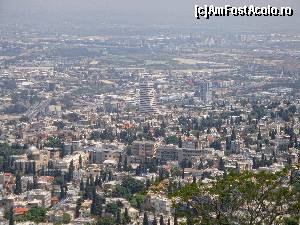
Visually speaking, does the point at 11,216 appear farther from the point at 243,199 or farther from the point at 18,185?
the point at 243,199

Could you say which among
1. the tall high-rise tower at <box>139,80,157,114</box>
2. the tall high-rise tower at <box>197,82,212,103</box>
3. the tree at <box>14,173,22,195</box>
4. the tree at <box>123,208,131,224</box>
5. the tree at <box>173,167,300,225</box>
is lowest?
the tall high-rise tower at <box>197,82,212,103</box>

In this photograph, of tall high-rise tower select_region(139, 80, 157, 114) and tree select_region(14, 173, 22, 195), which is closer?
tree select_region(14, 173, 22, 195)

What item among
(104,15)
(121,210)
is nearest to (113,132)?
(121,210)

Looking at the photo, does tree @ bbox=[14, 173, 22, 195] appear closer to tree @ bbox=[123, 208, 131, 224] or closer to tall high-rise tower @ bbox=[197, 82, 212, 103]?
tree @ bbox=[123, 208, 131, 224]

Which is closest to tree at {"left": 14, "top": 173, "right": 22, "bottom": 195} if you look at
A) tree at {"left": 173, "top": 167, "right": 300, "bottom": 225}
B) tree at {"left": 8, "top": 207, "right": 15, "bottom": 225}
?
tree at {"left": 8, "top": 207, "right": 15, "bottom": 225}

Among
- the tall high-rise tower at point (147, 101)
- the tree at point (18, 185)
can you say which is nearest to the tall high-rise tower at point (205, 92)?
the tall high-rise tower at point (147, 101)

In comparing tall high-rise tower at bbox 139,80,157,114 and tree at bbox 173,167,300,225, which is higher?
tree at bbox 173,167,300,225

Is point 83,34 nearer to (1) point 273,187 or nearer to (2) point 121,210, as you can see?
(2) point 121,210

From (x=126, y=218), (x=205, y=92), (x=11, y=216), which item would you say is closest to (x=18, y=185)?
(x=11, y=216)
